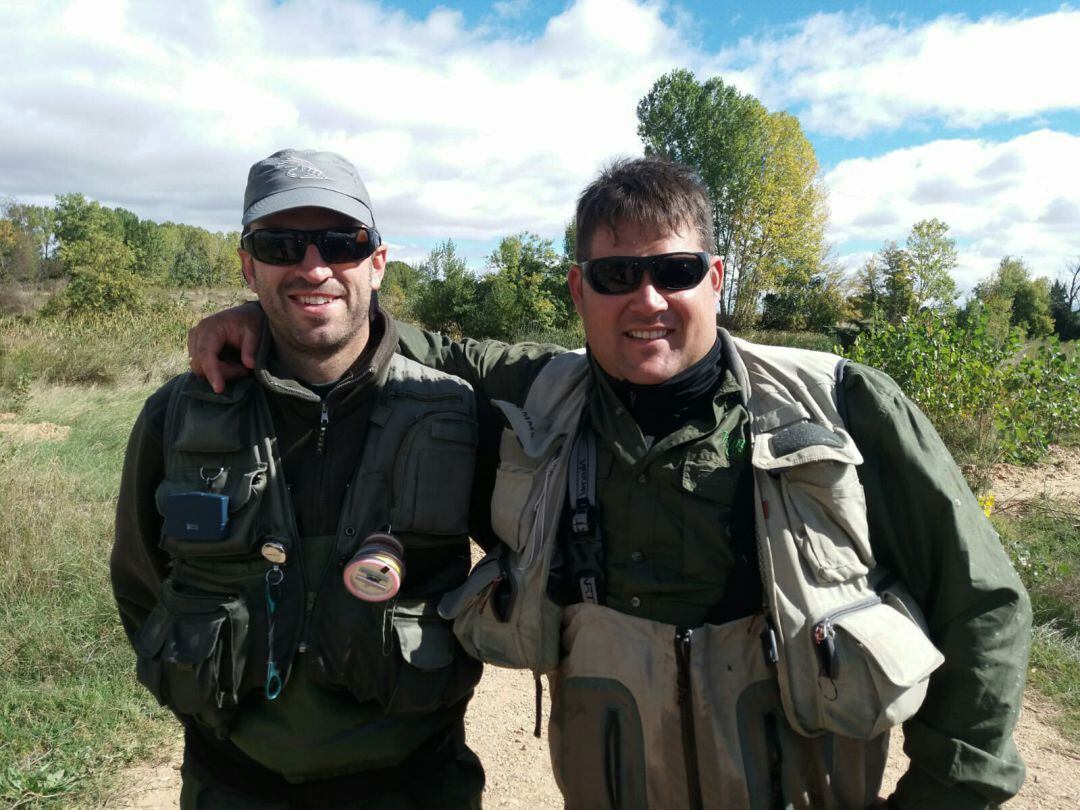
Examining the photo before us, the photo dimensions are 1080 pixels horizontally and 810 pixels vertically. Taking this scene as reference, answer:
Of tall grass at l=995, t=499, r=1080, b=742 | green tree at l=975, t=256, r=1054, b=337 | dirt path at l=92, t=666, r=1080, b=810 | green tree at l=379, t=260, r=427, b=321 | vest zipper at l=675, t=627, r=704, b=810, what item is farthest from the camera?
green tree at l=975, t=256, r=1054, b=337

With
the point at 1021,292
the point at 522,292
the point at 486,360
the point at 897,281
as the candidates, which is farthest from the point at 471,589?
the point at 1021,292

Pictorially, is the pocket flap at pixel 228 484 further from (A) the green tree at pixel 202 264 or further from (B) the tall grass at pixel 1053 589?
Answer: (A) the green tree at pixel 202 264

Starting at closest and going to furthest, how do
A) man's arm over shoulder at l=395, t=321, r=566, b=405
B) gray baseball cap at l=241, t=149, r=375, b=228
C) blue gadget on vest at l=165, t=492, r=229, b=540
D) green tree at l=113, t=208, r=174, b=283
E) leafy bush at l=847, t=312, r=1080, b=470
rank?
blue gadget on vest at l=165, t=492, r=229, b=540, gray baseball cap at l=241, t=149, r=375, b=228, man's arm over shoulder at l=395, t=321, r=566, b=405, leafy bush at l=847, t=312, r=1080, b=470, green tree at l=113, t=208, r=174, b=283

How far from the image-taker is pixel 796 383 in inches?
80.0

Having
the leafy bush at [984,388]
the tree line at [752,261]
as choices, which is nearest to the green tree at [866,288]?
the tree line at [752,261]

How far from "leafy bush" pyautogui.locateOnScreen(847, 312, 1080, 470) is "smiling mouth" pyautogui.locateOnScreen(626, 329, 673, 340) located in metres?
6.84

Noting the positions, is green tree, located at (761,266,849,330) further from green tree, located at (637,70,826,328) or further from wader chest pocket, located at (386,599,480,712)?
wader chest pocket, located at (386,599,480,712)

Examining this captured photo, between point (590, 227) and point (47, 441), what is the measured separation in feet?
30.5

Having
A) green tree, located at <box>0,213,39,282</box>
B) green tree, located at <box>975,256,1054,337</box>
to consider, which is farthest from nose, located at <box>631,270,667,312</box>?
green tree, located at <box>0,213,39,282</box>

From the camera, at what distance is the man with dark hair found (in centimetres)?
180

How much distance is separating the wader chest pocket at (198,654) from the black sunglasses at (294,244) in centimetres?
105

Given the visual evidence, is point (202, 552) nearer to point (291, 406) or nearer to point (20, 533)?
point (291, 406)

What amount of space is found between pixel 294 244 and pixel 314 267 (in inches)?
3.9

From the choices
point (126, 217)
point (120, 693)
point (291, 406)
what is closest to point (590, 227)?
point (291, 406)
